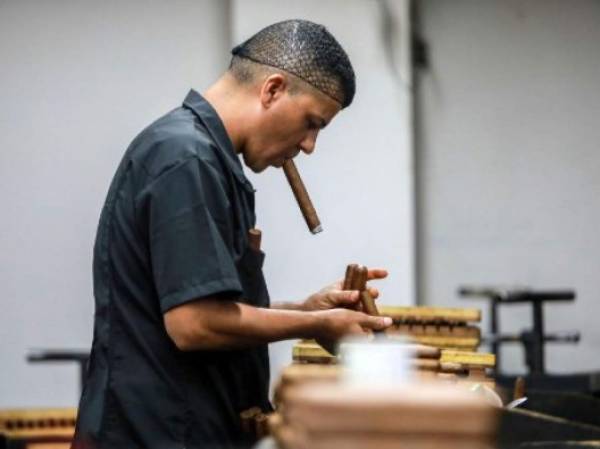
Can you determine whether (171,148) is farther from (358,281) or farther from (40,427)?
(40,427)

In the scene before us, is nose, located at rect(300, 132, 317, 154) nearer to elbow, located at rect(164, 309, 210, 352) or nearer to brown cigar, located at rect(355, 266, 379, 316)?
brown cigar, located at rect(355, 266, 379, 316)

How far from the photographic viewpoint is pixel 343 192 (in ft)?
19.3

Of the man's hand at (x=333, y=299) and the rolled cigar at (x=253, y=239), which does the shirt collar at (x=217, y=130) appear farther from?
the man's hand at (x=333, y=299)

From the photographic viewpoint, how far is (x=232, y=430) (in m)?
2.69

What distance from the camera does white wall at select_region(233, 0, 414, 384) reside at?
5852 mm

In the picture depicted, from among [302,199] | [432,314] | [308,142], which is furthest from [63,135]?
[308,142]

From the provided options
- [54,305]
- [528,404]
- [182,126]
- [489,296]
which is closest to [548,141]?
[489,296]

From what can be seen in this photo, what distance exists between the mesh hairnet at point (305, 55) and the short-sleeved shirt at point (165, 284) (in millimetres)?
201

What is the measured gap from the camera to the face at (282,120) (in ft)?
9.15

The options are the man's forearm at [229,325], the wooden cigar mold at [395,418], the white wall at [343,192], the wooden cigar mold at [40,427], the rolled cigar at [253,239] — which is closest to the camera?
the wooden cigar mold at [395,418]

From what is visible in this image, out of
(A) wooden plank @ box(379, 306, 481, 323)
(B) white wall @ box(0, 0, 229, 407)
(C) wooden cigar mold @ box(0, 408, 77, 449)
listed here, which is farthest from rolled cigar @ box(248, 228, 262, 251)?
(B) white wall @ box(0, 0, 229, 407)

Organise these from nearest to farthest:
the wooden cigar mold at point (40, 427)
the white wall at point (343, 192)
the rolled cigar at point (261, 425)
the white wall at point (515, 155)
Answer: the rolled cigar at point (261, 425) → the wooden cigar mold at point (40, 427) → the white wall at point (343, 192) → the white wall at point (515, 155)

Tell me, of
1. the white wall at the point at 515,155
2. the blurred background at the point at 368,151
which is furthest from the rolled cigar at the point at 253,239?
the white wall at the point at 515,155

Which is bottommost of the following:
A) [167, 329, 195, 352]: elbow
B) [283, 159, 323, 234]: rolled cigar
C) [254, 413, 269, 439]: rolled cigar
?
[254, 413, 269, 439]: rolled cigar
